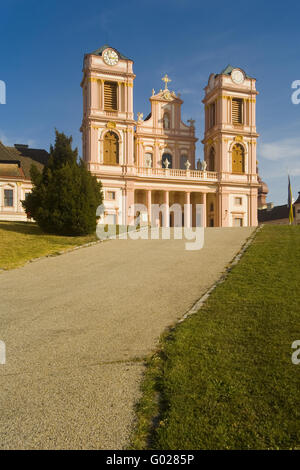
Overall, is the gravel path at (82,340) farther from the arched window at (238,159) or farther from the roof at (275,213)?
the roof at (275,213)

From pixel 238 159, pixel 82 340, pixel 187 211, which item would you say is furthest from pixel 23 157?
pixel 82 340

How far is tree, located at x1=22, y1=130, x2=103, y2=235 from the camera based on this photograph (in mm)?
23172

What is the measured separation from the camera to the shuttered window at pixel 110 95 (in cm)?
4409

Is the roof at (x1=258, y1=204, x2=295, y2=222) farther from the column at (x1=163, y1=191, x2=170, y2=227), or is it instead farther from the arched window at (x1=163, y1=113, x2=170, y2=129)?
the column at (x1=163, y1=191, x2=170, y2=227)

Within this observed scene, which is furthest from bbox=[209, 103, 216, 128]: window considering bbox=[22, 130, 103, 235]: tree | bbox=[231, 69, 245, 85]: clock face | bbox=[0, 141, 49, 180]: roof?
bbox=[22, 130, 103, 235]: tree

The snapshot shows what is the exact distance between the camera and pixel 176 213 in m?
48.0

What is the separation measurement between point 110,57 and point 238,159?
21476 millimetres

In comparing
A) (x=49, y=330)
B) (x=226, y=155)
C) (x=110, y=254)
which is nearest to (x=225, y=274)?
(x=49, y=330)

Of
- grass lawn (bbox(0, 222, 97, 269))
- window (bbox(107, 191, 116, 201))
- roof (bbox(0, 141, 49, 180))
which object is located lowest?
grass lawn (bbox(0, 222, 97, 269))

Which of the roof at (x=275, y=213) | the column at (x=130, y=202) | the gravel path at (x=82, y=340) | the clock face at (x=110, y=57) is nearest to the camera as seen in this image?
the gravel path at (x=82, y=340)

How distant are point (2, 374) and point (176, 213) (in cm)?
4356

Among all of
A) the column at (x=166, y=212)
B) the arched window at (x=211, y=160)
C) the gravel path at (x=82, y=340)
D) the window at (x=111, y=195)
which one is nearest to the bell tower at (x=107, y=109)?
the window at (x=111, y=195)

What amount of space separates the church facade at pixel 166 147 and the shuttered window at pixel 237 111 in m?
0.13

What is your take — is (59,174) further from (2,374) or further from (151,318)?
(2,374)
